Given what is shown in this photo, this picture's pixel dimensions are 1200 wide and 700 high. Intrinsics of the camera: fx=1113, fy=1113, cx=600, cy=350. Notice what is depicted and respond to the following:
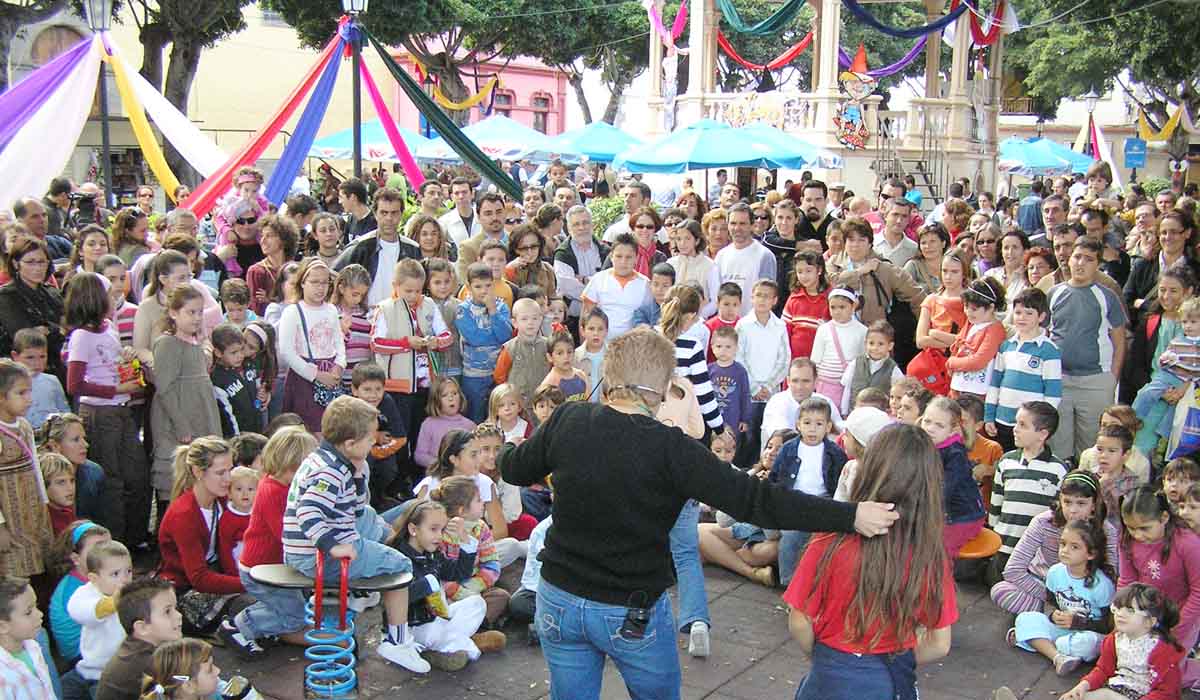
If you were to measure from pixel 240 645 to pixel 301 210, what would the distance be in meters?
5.06

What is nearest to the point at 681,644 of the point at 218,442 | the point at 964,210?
the point at 218,442

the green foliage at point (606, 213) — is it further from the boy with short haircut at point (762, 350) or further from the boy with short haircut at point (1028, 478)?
the boy with short haircut at point (1028, 478)

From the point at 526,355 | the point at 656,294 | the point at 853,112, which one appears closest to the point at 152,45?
the point at 853,112

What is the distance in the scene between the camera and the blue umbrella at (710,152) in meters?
13.8

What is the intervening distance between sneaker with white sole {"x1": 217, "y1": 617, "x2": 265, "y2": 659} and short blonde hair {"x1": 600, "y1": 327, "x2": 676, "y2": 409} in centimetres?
257

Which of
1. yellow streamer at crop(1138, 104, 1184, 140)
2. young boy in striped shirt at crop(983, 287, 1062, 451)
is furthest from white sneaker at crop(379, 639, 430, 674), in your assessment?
yellow streamer at crop(1138, 104, 1184, 140)

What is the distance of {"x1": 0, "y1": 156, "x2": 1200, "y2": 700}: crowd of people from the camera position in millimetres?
3262

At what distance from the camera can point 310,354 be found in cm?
682

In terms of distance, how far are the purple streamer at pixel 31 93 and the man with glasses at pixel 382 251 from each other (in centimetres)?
414

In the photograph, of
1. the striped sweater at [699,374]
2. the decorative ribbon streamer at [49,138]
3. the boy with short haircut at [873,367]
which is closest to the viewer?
the striped sweater at [699,374]

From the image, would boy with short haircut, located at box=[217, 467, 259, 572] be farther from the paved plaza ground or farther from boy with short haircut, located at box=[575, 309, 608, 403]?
boy with short haircut, located at box=[575, 309, 608, 403]

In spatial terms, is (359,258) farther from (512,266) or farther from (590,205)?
(590,205)

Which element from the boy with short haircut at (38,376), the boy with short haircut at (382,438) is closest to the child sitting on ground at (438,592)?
the boy with short haircut at (382,438)

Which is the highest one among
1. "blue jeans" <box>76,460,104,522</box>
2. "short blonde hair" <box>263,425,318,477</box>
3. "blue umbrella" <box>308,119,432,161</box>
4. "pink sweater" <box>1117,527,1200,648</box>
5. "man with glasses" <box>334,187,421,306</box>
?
"blue umbrella" <box>308,119,432,161</box>
